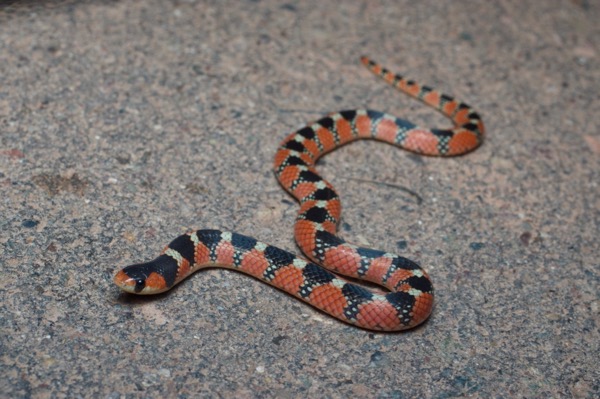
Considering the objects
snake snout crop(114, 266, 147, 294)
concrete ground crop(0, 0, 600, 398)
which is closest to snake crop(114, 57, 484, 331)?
snake snout crop(114, 266, 147, 294)

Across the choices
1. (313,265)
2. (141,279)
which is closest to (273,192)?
(313,265)

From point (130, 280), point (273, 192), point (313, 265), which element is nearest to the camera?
point (130, 280)

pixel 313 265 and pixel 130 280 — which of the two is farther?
pixel 313 265

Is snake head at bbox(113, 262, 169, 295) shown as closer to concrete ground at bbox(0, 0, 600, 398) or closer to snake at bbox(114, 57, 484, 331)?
snake at bbox(114, 57, 484, 331)

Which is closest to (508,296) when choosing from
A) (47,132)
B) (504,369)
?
(504,369)

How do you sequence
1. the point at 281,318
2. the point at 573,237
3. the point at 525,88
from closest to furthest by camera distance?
the point at 281,318
the point at 573,237
the point at 525,88

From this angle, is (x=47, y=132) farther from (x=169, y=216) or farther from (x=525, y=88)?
(x=525, y=88)

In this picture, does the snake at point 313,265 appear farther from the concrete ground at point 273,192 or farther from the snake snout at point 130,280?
the concrete ground at point 273,192

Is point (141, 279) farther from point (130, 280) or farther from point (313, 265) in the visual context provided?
point (313, 265)
